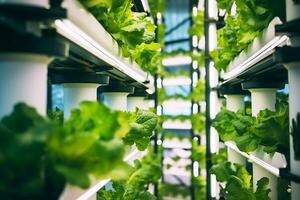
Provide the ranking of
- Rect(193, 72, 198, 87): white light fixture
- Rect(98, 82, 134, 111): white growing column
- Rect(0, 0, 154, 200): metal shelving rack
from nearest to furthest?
Rect(0, 0, 154, 200): metal shelving rack, Rect(98, 82, 134, 111): white growing column, Rect(193, 72, 198, 87): white light fixture

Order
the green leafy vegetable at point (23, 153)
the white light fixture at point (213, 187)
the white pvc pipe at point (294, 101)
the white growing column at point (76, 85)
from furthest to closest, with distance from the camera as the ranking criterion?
1. the white light fixture at point (213, 187)
2. the white growing column at point (76, 85)
3. the white pvc pipe at point (294, 101)
4. the green leafy vegetable at point (23, 153)

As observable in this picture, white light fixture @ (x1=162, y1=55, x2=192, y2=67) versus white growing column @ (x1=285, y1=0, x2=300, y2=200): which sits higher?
white light fixture @ (x1=162, y1=55, x2=192, y2=67)

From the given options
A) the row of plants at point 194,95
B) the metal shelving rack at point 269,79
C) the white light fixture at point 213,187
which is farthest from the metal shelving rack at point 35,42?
the row of plants at point 194,95

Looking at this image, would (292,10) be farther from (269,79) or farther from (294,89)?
(269,79)

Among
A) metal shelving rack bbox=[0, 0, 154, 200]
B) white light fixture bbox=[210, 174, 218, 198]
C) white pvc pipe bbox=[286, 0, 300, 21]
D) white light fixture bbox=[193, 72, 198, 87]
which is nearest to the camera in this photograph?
metal shelving rack bbox=[0, 0, 154, 200]

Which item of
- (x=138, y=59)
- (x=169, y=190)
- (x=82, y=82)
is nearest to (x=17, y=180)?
(x=82, y=82)

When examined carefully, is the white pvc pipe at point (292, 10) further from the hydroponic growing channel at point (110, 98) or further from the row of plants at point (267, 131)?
the row of plants at point (267, 131)

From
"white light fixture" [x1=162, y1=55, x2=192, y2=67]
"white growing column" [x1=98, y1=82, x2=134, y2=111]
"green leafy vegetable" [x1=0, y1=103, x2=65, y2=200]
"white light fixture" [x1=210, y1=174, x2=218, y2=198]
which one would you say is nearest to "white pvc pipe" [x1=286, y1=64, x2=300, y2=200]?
"green leafy vegetable" [x1=0, y1=103, x2=65, y2=200]

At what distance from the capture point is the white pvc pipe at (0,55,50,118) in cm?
119

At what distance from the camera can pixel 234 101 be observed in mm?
3994

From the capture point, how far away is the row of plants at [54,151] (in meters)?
1.03

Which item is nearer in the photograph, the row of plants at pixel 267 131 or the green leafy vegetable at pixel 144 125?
the row of plants at pixel 267 131

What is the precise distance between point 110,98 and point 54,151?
7.11 ft

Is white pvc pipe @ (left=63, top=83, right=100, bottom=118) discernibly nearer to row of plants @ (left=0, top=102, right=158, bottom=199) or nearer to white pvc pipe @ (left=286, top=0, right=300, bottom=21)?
row of plants @ (left=0, top=102, right=158, bottom=199)
